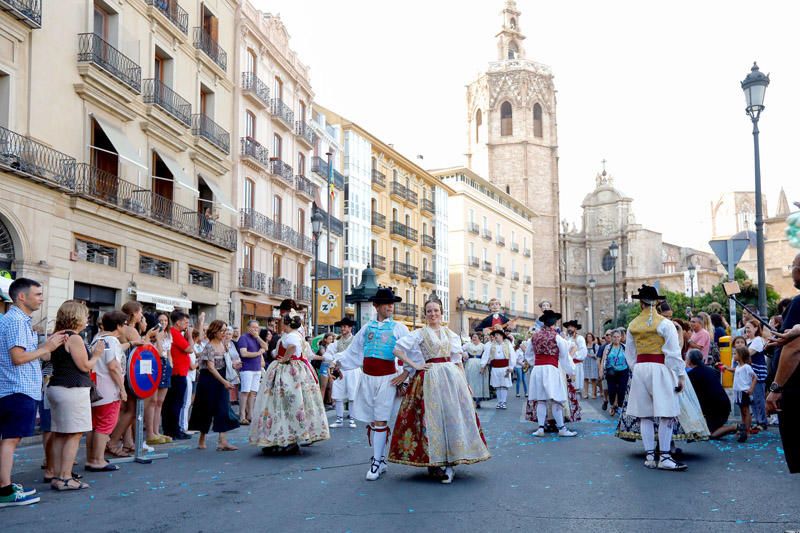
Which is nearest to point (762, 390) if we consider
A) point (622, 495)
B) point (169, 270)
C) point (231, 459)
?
point (622, 495)

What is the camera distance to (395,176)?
183 ft

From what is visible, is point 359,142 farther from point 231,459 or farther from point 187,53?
point 231,459

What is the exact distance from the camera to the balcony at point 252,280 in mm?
30875

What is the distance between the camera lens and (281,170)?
3503cm

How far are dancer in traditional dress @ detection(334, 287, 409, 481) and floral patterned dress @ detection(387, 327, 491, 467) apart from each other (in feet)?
0.87

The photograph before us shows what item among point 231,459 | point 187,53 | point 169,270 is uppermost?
point 187,53

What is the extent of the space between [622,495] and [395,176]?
4953cm

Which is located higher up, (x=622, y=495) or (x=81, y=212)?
(x=81, y=212)

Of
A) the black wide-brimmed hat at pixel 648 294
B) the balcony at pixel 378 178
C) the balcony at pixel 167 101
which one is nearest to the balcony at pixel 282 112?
the balcony at pixel 167 101

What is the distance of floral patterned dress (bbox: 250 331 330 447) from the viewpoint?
998 centimetres

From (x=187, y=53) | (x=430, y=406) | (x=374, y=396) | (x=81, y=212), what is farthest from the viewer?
(x=187, y=53)

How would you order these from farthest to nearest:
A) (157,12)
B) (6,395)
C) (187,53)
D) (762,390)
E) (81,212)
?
(187,53), (157,12), (81,212), (762,390), (6,395)

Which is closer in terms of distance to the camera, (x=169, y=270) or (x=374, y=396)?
(x=374, y=396)

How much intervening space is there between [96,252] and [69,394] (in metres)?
14.7
